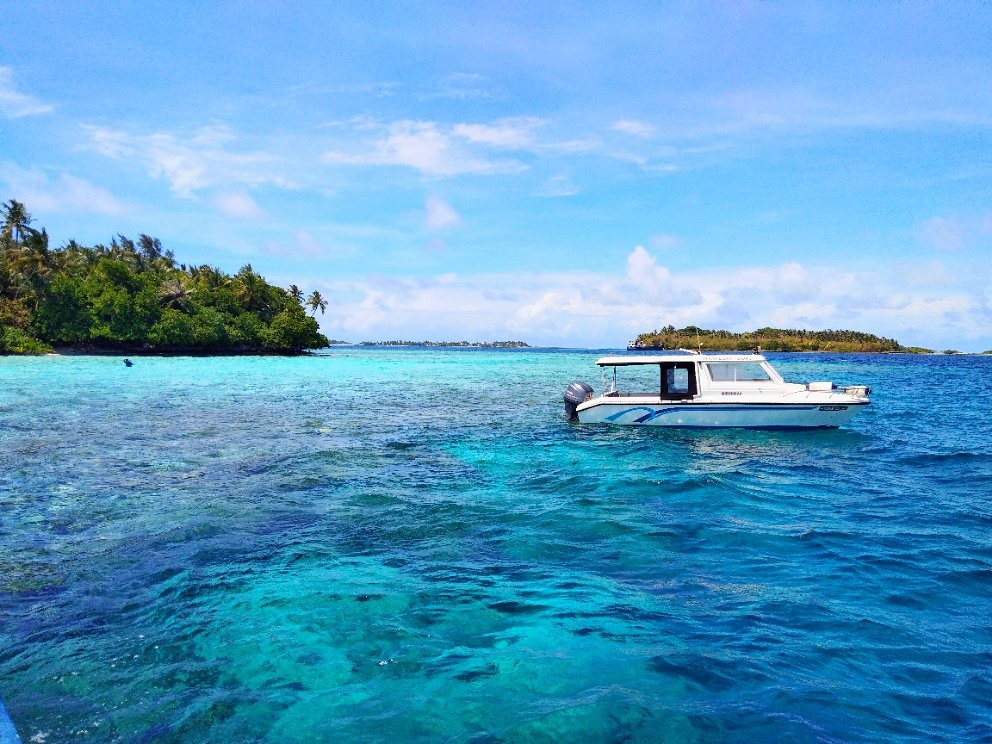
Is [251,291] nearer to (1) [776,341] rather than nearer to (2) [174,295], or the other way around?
(2) [174,295]

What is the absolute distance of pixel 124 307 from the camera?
271 ft

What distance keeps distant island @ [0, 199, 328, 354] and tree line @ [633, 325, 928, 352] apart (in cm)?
8438

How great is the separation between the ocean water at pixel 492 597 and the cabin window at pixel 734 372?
5.52 m

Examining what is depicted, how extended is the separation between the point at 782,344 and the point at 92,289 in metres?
145

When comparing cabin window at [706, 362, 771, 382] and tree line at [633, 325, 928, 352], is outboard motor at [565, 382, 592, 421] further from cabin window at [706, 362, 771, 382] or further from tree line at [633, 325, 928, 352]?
tree line at [633, 325, 928, 352]

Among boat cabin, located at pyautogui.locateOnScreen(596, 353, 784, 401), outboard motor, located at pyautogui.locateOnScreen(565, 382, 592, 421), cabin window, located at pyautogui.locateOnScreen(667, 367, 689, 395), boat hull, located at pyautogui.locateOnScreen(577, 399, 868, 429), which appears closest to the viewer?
boat hull, located at pyautogui.locateOnScreen(577, 399, 868, 429)

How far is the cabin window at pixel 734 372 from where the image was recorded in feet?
72.9

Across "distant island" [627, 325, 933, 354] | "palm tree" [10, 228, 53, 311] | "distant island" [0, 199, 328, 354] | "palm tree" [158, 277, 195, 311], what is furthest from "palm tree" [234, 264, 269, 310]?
"distant island" [627, 325, 933, 354]

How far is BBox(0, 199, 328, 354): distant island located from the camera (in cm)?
7944

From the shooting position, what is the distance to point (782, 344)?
15088cm

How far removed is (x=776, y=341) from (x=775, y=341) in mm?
288

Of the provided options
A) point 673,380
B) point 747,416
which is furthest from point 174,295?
point 747,416

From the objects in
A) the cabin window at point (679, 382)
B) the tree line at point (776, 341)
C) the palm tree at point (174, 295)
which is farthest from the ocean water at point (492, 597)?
the tree line at point (776, 341)

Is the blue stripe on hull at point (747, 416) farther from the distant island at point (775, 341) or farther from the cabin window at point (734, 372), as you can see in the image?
the distant island at point (775, 341)
